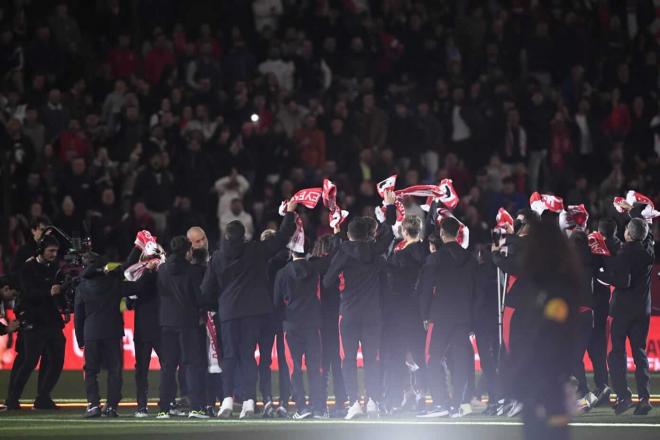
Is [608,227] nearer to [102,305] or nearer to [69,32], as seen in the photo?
[102,305]

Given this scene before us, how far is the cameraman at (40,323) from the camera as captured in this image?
57.1ft

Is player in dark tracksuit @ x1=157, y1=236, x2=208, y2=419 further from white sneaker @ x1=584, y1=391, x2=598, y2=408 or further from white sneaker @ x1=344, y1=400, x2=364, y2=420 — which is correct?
white sneaker @ x1=584, y1=391, x2=598, y2=408

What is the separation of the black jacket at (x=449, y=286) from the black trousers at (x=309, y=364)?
1.28 m

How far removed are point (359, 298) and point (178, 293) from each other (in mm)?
1965

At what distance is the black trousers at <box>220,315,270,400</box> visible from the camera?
16.0 m

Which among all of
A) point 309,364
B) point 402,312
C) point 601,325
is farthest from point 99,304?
point 601,325

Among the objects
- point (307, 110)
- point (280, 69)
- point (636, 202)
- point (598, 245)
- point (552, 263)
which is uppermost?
point (280, 69)

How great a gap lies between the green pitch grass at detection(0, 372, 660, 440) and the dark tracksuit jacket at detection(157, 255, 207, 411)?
390 mm

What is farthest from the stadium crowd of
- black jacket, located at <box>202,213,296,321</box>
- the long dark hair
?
the long dark hair

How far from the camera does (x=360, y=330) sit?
634 inches

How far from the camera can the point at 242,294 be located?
1603 centimetres

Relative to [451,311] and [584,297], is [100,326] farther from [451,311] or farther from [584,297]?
[584,297]

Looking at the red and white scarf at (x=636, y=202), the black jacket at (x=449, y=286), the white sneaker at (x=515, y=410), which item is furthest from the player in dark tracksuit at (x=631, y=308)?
the black jacket at (x=449, y=286)

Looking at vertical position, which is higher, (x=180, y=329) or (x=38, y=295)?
(x=38, y=295)
